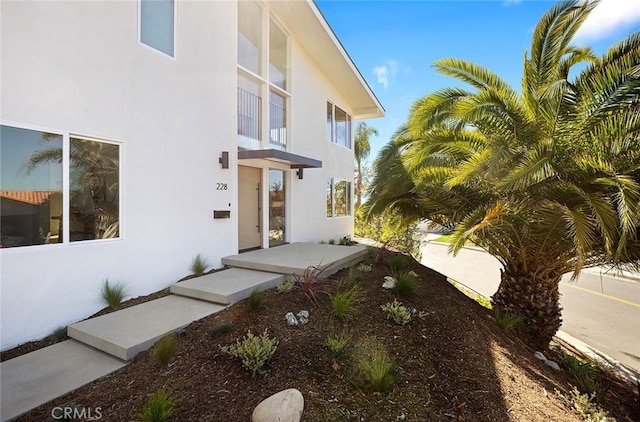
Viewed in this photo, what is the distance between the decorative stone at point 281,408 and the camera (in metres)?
2.78

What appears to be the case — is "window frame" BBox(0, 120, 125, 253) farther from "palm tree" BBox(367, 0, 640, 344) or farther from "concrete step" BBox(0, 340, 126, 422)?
"palm tree" BBox(367, 0, 640, 344)

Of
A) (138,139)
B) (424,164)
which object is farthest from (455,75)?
(138,139)

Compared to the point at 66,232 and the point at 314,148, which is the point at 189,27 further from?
the point at 314,148

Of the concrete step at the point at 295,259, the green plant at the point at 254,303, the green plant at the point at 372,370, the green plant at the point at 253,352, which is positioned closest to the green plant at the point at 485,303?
the concrete step at the point at 295,259

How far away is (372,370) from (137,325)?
3.44 m

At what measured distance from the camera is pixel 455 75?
233 inches

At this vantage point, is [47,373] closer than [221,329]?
Yes

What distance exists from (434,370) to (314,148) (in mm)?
9425

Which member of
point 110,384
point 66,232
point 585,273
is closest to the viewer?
point 110,384

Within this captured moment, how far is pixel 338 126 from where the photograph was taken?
1453cm

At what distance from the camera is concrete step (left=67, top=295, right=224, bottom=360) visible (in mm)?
Answer: 3893

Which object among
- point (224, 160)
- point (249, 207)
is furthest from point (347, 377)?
point (249, 207)

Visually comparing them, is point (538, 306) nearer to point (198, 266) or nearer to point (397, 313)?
point (397, 313)

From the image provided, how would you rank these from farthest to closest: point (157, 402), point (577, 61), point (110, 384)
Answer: point (577, 61)
point (110, 384)
point (157, 402)
